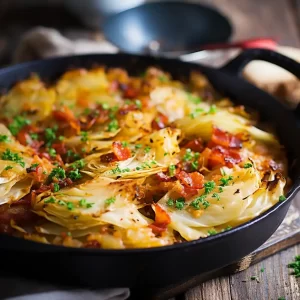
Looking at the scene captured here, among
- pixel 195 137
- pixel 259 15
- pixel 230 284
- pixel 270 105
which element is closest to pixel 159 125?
pixel 195 137

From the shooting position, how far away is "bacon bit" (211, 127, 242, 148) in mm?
3619

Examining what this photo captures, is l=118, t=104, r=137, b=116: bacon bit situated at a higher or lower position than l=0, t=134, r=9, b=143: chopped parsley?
higher

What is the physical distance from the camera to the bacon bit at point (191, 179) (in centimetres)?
324

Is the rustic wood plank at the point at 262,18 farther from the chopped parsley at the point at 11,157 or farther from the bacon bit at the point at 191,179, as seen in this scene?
the chopped parsley at the point at 11,157

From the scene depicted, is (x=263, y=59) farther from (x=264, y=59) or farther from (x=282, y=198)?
(x=282, y=198)

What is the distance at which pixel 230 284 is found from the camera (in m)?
3.35

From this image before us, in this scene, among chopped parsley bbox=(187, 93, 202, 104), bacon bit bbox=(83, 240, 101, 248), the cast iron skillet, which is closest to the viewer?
the cast iron skillet

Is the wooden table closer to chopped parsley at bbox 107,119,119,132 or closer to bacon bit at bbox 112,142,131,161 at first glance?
chopped parsley at bbox 107,119,119,132

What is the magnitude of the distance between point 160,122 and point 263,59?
2.88ft

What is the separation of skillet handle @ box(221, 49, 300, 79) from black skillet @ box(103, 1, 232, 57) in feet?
3.96

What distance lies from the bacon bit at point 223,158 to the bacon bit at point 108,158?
0.56 meters

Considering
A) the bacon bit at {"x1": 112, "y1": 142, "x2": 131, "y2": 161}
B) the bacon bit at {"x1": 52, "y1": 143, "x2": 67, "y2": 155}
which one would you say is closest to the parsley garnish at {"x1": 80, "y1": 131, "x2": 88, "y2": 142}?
the bacon bit at {"x1": 52, "y1": 143, "x2": 67, "y2": 155}

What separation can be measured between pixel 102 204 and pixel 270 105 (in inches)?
62.0

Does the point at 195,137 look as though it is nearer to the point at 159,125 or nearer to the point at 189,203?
the point at 159,125
